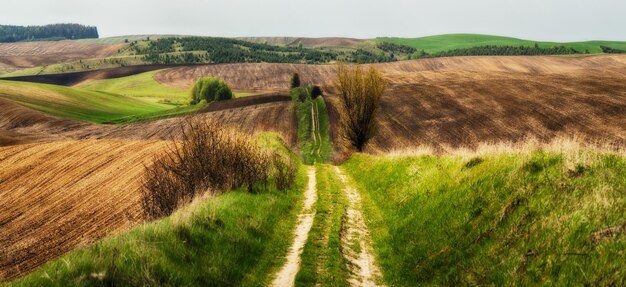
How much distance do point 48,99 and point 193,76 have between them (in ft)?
261

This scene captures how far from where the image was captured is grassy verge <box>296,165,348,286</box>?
9.77 metres

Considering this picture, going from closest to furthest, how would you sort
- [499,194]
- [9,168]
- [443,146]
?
[499,194] → [9,168] → [443,146]

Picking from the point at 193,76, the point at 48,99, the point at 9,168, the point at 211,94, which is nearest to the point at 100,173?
the point at 9,168

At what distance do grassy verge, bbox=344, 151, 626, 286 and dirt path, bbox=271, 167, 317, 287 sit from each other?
233cm

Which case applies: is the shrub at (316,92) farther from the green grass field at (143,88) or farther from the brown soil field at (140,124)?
the green grass field at (143,88)

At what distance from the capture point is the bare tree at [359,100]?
43.4 meters

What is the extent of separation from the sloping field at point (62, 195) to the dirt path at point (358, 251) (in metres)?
9.56

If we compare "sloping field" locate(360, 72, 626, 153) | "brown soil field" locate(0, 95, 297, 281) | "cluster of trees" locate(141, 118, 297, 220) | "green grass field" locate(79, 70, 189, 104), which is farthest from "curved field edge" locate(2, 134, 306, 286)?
"green grass field" locate(79, 70, 189, 104)

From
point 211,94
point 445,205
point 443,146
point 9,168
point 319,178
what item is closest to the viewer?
point 445,205

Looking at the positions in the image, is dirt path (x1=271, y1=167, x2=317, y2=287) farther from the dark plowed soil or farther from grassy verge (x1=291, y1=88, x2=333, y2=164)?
the dark plowed soil

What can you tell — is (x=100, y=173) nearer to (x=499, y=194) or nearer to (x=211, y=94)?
(x=499, y=194)

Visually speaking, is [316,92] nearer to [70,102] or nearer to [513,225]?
[70,102]

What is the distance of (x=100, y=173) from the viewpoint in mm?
31156

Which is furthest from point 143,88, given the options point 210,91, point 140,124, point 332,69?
point 140,124
